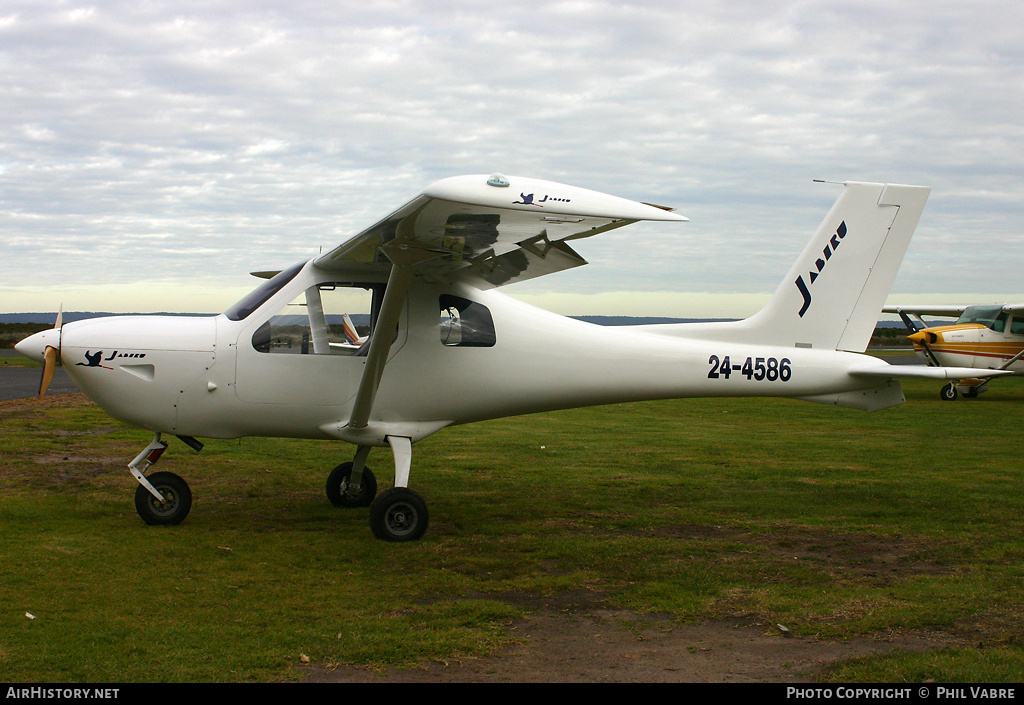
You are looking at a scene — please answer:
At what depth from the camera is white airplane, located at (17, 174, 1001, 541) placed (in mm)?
6953

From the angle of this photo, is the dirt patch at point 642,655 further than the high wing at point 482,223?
No

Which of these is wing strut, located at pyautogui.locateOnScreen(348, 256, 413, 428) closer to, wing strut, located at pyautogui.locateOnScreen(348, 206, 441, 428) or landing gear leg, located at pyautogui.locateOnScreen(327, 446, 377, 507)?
wing strut, located at pyautogui.locateOnScreen(348, 206, 441, 428)

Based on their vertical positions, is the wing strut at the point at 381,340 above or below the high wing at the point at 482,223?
below

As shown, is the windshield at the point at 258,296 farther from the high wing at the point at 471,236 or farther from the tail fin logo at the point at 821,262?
the tail fin logo at the point at 821,262

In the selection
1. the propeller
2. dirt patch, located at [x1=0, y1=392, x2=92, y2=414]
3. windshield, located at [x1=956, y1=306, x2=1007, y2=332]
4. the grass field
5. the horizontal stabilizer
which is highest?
windshield, located at [x1=956, y1=306, x2=1007, y2=332]

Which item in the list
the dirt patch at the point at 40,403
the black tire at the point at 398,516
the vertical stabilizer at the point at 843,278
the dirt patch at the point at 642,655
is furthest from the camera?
the dirt patch at the point at 40,403

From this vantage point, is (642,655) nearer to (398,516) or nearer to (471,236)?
(398,516)

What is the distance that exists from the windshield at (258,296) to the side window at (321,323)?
197mm

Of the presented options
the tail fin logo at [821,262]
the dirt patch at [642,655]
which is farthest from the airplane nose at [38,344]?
the tail fin logo at [821,262]

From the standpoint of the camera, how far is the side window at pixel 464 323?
7.46 meters

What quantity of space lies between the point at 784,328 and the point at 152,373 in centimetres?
588

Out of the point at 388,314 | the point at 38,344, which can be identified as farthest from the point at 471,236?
the point at 38,344

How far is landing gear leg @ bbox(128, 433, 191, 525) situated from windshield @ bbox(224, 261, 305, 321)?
4.16 feet

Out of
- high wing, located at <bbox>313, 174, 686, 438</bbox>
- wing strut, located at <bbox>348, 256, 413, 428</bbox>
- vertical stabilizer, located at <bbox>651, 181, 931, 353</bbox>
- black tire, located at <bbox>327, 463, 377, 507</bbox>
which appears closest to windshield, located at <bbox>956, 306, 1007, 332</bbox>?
vertical stabilizer, located at <bbox>651, 181, 931, 353</bbox>
